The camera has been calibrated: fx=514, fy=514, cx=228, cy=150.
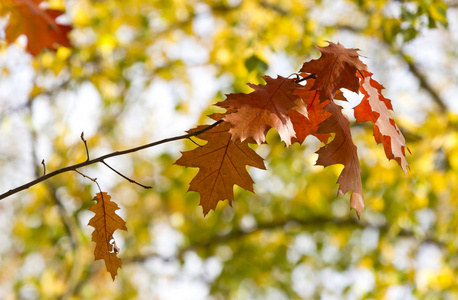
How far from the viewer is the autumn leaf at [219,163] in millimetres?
870

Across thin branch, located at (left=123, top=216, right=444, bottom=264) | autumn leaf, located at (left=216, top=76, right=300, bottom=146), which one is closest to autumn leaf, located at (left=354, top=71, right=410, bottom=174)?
autumn leaf, located at (left=216, top=76, right=300, bottom=146)

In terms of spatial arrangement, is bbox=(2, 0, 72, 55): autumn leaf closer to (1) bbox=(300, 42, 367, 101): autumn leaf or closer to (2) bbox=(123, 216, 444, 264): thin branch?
(1) bbox=(300, 42, 367, 101): autumn leaf

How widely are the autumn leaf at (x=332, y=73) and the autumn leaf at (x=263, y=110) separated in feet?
0.14

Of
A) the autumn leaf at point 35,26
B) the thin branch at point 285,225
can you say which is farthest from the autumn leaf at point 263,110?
the thin branch at point 285,225

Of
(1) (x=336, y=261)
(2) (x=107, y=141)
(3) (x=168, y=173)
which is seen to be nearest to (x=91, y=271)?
(3) (x=168, y=173)

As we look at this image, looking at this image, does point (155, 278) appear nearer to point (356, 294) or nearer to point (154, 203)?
point (154, 203)

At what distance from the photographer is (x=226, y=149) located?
0.89 meters

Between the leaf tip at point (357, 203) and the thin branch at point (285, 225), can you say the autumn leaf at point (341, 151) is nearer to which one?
the leaf tip at point (357, 203)

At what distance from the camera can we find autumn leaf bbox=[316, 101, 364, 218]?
2.69ft

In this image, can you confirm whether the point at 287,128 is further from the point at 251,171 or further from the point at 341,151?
the point at 251,171

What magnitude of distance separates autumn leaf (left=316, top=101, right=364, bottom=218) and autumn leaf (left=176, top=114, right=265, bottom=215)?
0.12m

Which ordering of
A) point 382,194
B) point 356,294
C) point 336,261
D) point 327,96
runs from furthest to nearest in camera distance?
point 336,261 → point 356,294 → point 382,194 → point 327,96

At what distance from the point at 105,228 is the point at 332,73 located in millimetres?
473

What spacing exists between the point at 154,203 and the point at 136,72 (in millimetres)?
2091
